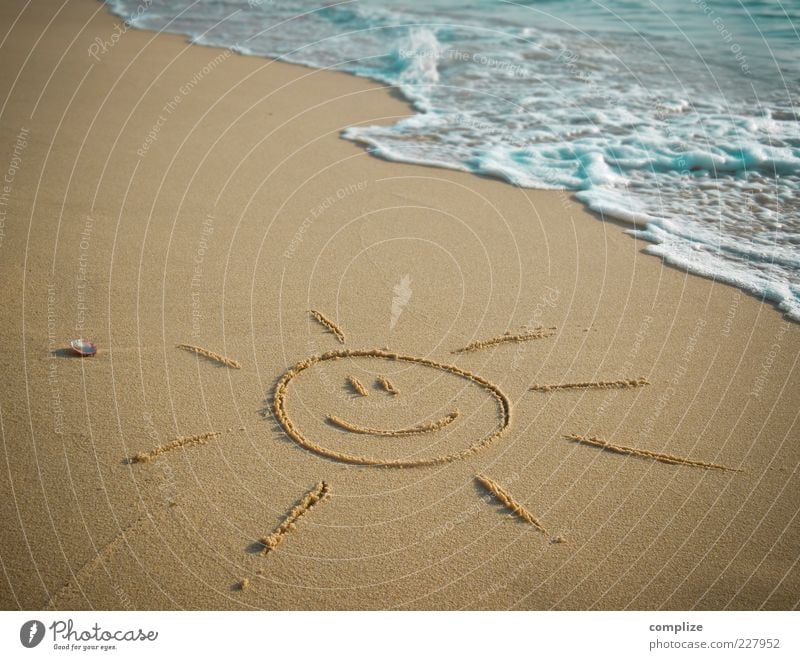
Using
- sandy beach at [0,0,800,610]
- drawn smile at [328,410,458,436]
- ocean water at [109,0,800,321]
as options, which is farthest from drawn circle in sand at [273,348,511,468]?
ocean water at [109,0,800,321]

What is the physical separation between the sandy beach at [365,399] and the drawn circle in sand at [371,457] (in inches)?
0.6

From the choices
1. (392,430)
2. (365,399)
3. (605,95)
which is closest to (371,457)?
(392,430)

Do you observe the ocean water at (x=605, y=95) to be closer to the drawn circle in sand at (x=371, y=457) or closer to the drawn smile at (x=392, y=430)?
the drawn circle in sand at (x=371, y=457)

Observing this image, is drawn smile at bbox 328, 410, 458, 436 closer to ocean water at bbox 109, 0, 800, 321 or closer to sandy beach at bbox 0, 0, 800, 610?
sandy beach at bbox 0, 0, 800, 610

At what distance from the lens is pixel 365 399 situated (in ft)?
12.8

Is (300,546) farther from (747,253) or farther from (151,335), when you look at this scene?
(747,253)

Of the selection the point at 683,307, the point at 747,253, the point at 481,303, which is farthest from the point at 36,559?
the point at 747,253

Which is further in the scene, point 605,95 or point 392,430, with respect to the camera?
point 605,95

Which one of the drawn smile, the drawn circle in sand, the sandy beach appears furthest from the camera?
the drawn smile

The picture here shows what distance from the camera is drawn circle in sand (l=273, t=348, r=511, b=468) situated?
3504 millimetres

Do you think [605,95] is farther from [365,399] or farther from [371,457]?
[371,457]

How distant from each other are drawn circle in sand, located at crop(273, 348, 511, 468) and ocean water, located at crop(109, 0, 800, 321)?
6.73 ft

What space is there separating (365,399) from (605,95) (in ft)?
20.8

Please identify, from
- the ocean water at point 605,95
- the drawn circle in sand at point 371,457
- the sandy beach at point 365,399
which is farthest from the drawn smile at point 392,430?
the ocean water at point 605,95
